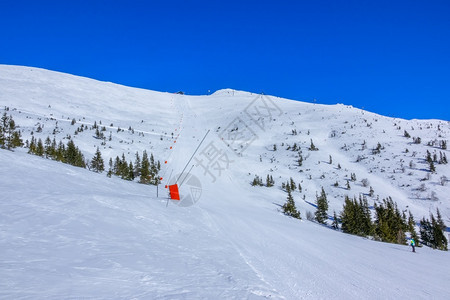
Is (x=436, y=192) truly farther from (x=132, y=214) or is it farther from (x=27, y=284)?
(x=27, y=284)

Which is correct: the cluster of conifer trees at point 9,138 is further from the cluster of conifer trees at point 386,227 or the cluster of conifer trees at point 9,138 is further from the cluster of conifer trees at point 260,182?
the cluster of conifer trees at point 386,227

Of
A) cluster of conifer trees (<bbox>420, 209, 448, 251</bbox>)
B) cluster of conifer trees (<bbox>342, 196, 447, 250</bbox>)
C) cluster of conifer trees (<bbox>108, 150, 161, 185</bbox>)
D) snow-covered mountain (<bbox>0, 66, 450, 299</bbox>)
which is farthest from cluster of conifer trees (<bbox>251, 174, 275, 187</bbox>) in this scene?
cluster of conifer trees (<bbox>420, 209, 448, 251</bbox>)

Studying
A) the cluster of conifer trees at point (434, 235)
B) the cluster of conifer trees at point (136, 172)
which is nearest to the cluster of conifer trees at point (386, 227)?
the cluster of conifer trees at point (434, 235)

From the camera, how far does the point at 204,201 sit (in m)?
24.4

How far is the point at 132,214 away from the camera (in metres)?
11.2

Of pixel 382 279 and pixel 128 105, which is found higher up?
pixel 128 105

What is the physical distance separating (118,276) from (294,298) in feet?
11.9

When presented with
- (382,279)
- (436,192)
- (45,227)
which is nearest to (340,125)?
(436,192)

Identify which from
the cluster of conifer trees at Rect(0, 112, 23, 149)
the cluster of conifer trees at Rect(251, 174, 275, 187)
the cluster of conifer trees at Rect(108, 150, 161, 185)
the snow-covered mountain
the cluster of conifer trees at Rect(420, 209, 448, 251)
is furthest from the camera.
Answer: the cluster of conifer trees at Rect(251, 174, 275, 187)

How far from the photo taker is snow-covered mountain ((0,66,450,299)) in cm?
526

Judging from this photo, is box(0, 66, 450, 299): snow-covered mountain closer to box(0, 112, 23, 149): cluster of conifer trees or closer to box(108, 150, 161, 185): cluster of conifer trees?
box(108, 150, 161, 185): cluster of conifer trees

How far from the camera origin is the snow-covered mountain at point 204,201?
17.3 ft

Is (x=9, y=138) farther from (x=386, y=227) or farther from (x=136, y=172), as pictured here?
(x=386, y=227)

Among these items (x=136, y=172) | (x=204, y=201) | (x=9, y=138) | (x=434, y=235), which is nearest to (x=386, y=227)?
(x=434, y=235)
